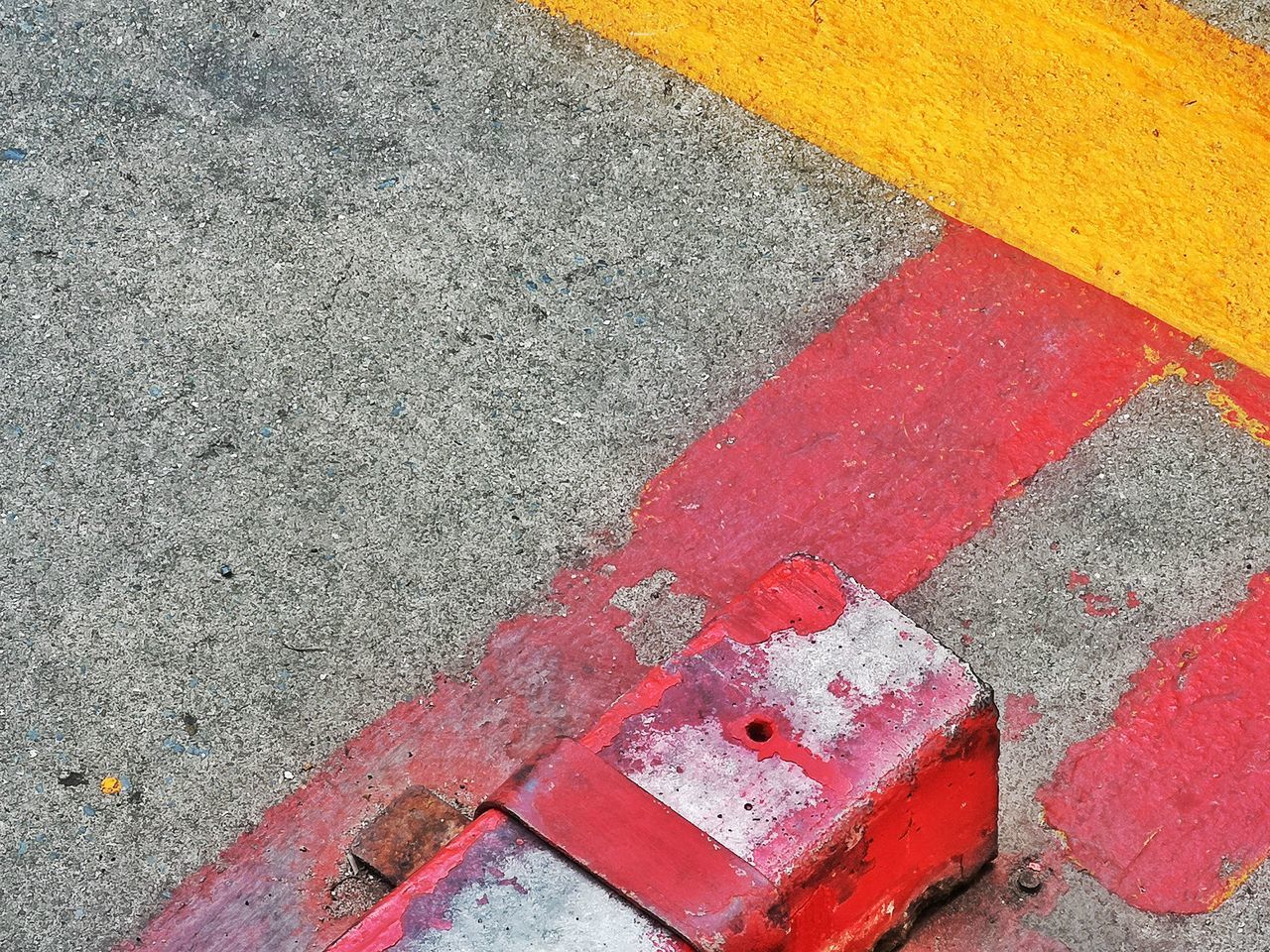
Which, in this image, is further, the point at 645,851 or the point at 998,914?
the point at 998,914

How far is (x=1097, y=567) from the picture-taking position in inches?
101

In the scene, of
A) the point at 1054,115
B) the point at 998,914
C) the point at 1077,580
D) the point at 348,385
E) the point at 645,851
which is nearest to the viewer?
the point at 645,851

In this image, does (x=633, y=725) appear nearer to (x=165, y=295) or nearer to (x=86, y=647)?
(x=86, y=647)

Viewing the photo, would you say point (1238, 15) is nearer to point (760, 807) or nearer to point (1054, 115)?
point (1054, 115)

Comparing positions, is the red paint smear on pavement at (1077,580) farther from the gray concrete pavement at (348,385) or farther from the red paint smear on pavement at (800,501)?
the red paint smear on pavement at (800,501)

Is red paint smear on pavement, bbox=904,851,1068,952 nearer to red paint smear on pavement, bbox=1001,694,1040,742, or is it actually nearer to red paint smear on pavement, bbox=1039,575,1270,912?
red paint smear on pavement, bbox=1039,575,1270,912

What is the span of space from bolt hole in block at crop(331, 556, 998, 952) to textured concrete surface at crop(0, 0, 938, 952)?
0.57 m

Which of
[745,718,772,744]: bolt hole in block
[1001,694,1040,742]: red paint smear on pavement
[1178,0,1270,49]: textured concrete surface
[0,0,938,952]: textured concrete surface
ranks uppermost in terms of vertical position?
[1178,0,1270,49]: textured concrete surface

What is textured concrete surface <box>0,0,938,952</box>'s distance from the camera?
8.11ft

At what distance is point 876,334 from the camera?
283cm

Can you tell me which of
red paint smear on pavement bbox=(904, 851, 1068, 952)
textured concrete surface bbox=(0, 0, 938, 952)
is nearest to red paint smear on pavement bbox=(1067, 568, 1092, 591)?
red paint smear on pavement bbox=(904, 851, 1068, 952)

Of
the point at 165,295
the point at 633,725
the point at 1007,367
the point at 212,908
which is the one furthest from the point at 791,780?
the point at 165,295

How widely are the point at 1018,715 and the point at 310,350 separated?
1437 millimetres

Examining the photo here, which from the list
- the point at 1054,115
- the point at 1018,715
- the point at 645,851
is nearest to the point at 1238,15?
the point at 1054,115
